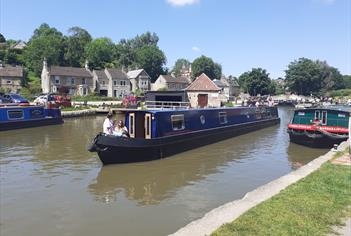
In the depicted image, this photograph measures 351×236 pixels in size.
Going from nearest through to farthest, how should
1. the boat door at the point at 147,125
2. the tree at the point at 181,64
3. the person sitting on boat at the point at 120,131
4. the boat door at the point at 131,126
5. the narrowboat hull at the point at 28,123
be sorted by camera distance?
the person sitting on boat at the point at 120,131, the boat door at the point at 147,125, the boat door at the point at 131,126, the narrowboat hull at the point at 28,123, the tree at the point at 181,64

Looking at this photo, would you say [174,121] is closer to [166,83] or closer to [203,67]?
[166,83]

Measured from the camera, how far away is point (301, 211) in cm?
700

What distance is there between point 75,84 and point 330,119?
54179 mm

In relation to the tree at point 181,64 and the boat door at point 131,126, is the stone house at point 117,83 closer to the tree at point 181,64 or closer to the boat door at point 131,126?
the boat door at point 131,126

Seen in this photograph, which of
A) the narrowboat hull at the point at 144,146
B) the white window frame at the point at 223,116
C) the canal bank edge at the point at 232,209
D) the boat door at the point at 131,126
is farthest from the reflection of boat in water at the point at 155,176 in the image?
the white window frame at the point at 223,116

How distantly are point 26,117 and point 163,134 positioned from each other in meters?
15.6

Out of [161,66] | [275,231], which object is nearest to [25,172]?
[275,231]

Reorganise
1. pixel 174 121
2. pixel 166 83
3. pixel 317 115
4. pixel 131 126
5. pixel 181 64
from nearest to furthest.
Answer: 1. pixel 131 126
2. pixel 174 121
3. pixel 317 115
4. pixel 166 83
5. pixel 181 64

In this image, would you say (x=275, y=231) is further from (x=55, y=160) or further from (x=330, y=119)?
(x=330, y=119)

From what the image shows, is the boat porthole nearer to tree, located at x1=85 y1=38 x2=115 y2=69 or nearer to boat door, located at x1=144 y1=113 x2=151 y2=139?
boat door, located at x1=144 y1=113 x2=151 y2=139

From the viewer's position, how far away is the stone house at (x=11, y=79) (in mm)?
60156

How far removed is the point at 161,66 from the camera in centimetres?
9494

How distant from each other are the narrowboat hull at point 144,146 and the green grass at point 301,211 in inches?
278

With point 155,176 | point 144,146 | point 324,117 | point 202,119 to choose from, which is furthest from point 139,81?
point 155,176
